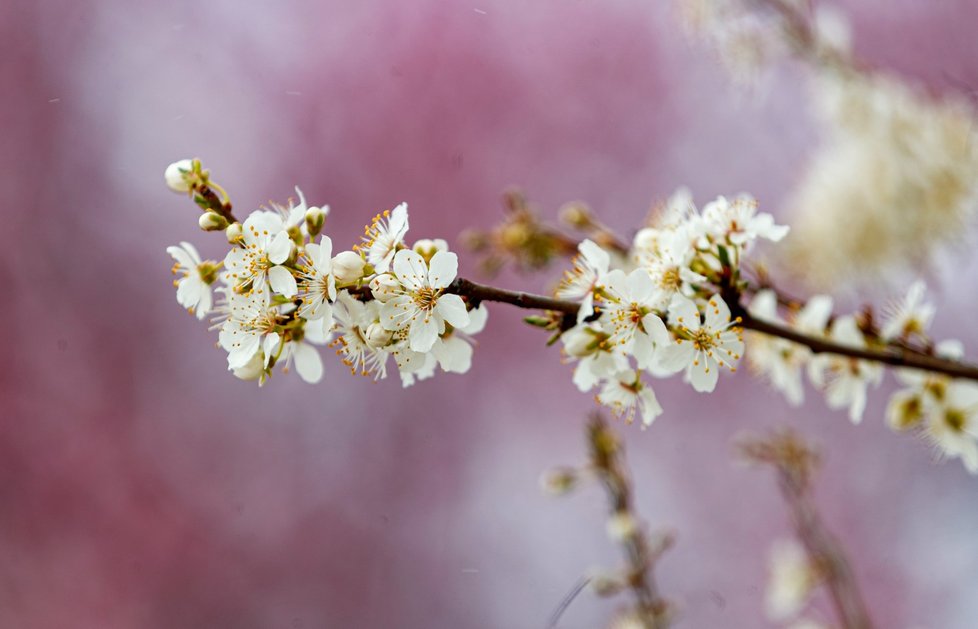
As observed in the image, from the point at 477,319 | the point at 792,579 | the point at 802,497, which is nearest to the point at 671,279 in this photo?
the point at 477,319

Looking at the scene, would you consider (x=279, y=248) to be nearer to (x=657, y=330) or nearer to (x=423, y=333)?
(x=423, y=333)

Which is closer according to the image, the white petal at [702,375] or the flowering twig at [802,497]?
the white petal at [702,375]

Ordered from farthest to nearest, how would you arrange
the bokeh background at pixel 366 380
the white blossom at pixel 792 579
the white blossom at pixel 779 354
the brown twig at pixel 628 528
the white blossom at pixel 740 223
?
1. the bokeh background at pixel 366 380
2. the white blossom at pixel 792 579
3. the brown twig at pixel 628 528
4. the white blossom at pixel 779 354
5. the white blossom at pixel 740 223

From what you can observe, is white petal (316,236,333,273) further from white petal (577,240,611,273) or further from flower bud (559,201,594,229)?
flower bud (559,201,594,229)


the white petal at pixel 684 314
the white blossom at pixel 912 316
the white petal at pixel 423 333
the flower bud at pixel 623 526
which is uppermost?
the white blossom at pixel 912 316

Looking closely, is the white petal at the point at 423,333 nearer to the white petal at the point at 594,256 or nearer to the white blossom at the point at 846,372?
the white petal at the point at 594,256

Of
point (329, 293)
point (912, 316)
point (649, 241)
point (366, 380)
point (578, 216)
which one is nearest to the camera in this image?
point (329, 293)

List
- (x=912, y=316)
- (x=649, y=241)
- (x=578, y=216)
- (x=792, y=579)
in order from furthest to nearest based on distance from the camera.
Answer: (x=792, y=579) < (x=578, y=216) < (x=912, y=316) < (x=649, y=241)

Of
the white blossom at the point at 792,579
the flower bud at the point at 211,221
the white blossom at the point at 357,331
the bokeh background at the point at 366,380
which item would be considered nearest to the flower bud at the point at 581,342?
the white blossom at the point at 357,331
